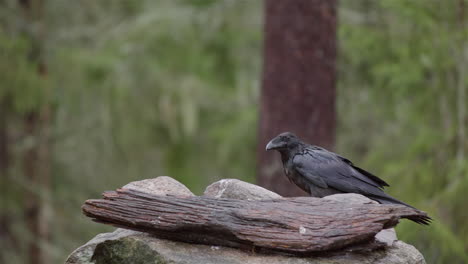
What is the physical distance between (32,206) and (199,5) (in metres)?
4.94

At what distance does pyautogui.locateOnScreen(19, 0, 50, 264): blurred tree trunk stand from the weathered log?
8.20m

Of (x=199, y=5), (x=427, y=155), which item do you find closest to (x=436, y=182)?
(x=427, y=155)

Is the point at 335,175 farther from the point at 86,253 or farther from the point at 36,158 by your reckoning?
the point at 36,158

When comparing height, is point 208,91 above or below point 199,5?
below

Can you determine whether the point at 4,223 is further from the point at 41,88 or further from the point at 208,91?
the point at 208,91

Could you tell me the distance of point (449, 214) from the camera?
800 cm

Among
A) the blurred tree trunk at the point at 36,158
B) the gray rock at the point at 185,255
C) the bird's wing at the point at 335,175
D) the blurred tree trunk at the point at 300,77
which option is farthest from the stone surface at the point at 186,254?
the blurred tree trunk at the point at 36,158

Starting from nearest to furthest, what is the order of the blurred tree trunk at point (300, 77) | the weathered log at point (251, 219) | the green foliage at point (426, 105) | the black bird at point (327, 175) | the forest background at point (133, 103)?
the weathered log at point (251, 219) < the black bird at point (327, 175) < the green foliage at point (426, 105) < the blurred tree trunk at point (300, 77) < the forest background at point (133, 103)

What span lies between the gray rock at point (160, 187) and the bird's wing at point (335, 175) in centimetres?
110

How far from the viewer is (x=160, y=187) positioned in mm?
5547

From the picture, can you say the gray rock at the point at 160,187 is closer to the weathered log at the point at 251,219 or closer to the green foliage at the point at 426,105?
the weathered log at the point at 251,219

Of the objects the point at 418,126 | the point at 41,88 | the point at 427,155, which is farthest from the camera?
the point at 41,88

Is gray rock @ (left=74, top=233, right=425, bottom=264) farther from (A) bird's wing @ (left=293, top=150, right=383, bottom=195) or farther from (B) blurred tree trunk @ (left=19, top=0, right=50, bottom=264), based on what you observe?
(B) blurred tree trunk @ (left=19, top=0, right=50, bottom=264)

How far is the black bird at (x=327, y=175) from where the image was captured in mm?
5867
